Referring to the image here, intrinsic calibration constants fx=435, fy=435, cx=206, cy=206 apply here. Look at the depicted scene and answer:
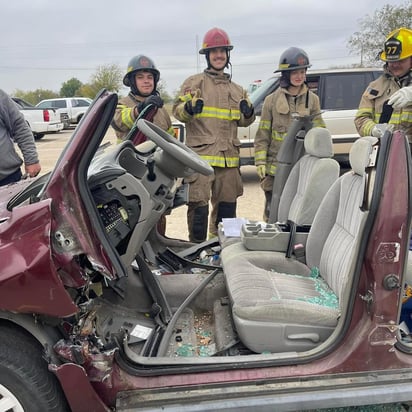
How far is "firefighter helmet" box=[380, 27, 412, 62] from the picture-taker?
3592 mm

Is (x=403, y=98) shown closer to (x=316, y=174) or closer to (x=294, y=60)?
(x=316, y=174)

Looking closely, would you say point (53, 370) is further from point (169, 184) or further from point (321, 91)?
point (321, 91)

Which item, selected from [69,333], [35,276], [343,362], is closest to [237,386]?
[343,362]

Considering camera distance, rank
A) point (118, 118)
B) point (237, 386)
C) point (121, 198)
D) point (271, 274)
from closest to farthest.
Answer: point (237, 386) < point (121, 198) < point (271, 274) < point (118, 118)

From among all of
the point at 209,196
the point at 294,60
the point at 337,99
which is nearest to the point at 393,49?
the point at 294,60

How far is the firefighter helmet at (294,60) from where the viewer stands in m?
4.12

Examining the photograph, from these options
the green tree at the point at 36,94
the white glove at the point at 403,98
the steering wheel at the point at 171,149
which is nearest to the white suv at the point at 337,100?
the white glove at the point at 403,98

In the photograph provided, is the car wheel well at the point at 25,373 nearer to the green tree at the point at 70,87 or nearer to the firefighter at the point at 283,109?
the firefighter at the point at 283,109

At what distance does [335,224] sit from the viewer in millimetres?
2562

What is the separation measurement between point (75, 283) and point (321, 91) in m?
5.89

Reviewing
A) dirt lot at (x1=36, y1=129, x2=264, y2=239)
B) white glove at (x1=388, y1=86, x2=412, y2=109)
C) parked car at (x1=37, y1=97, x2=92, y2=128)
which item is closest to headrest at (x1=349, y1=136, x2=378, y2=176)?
white glove at (x1=388, y1=86, x2=412, y2=109)

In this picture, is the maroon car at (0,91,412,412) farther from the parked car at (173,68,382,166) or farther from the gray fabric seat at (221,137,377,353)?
the parked car at (173,68,382,166)

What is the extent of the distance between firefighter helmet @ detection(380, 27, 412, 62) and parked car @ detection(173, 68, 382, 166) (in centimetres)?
293

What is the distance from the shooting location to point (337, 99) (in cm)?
680
